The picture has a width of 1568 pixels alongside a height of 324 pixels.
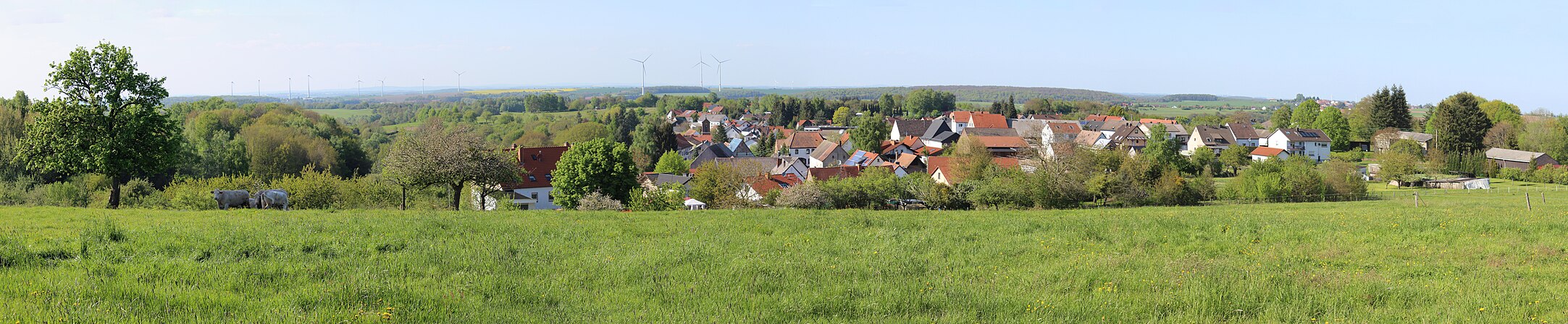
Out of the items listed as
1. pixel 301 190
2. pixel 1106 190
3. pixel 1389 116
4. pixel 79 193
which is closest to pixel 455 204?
pixel 301 190

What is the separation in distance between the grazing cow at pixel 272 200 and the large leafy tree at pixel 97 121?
2.97 metres

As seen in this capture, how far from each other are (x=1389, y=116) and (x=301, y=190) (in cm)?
12316

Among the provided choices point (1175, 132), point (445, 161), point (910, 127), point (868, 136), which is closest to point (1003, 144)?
point (868, 136)

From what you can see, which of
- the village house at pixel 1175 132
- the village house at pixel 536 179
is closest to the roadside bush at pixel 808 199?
the village house at pixel 536 179

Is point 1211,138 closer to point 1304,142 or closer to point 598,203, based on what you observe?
point 1304,142

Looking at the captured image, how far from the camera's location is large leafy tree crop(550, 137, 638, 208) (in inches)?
1628

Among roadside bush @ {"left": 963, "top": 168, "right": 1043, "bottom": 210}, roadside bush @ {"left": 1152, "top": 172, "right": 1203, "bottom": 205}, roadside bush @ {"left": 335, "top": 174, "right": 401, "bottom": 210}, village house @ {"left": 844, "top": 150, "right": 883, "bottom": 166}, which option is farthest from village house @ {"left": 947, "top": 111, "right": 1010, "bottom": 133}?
roadside bush @ {"left": 335, "top": 174, "right": 401, "bottom": 210}

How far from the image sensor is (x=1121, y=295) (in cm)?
1016

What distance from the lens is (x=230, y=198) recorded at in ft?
79.6

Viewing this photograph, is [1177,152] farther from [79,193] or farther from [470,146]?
[79,193]

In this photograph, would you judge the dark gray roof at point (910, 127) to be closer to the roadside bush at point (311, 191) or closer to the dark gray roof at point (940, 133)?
the dark gray roof at point (940, 133)

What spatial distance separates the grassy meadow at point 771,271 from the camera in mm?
8953

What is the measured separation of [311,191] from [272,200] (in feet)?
20.1

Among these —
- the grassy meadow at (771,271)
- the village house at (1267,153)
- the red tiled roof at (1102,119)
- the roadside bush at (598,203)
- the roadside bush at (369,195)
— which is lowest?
the village house at (1267,153)
